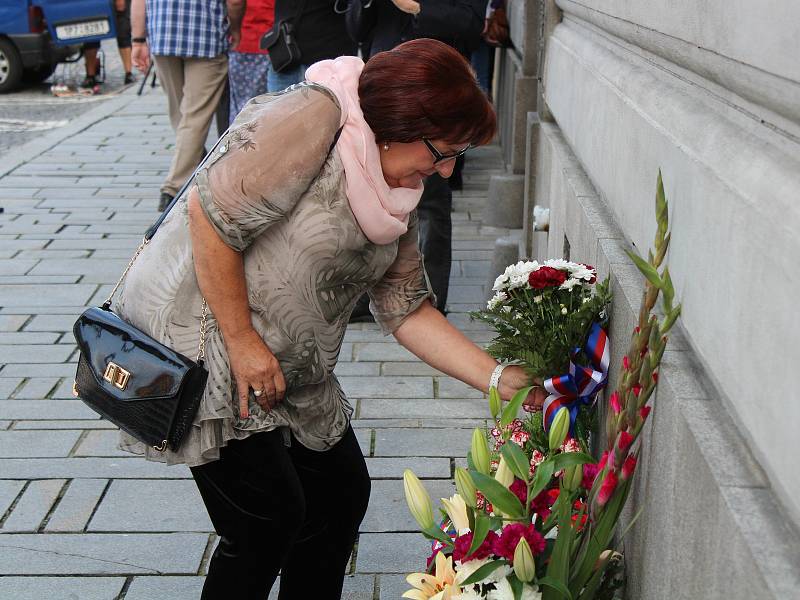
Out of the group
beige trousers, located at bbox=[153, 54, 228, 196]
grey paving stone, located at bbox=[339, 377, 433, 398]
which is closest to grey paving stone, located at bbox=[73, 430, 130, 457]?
grey paving stone, located at bbox=[339, 377, 433, 398]

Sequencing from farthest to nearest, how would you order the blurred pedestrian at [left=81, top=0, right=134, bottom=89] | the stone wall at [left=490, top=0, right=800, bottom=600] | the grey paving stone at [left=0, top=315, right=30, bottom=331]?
the blurred pedestrian at [left=81, top=0, right=134, bottom=89] < the grey paving stone at [left=0, top=315, right=30, bottom=331] < the stone wall at [left=490, top=0, right=800, bottom=600]

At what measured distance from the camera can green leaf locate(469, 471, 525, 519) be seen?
2137mm

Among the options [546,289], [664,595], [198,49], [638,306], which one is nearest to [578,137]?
[546,289]

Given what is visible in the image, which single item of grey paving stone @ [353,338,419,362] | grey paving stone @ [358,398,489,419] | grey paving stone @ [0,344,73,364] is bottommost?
grey paving stone @ [353,338,419,362]

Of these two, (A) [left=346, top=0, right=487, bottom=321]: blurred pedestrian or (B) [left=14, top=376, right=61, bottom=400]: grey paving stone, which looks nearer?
(B) [left=14, top=376, right=61, bottom=400]: grey paving stone

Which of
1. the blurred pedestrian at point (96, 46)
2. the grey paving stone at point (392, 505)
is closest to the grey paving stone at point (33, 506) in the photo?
the grey paving stone at point (392, 505)

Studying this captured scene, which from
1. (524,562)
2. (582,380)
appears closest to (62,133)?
(582,380)

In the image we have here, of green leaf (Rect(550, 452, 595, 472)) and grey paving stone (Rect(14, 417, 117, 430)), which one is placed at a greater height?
green leaf (Rect(550, 452, 595, 472))

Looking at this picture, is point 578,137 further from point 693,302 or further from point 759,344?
point 759,344

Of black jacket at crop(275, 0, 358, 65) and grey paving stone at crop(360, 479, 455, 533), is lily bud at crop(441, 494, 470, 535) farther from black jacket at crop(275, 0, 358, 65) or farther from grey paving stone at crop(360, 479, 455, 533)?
black jacket at crop(275, 0, 358, 65)

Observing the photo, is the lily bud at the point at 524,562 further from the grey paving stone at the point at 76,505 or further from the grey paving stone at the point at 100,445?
the grey paving stone at the point at 100,445

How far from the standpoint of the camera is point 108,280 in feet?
20.9

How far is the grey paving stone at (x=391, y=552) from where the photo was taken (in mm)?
3420

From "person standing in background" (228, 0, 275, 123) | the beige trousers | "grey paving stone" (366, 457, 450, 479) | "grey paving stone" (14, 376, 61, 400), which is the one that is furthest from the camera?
the beige trousers
